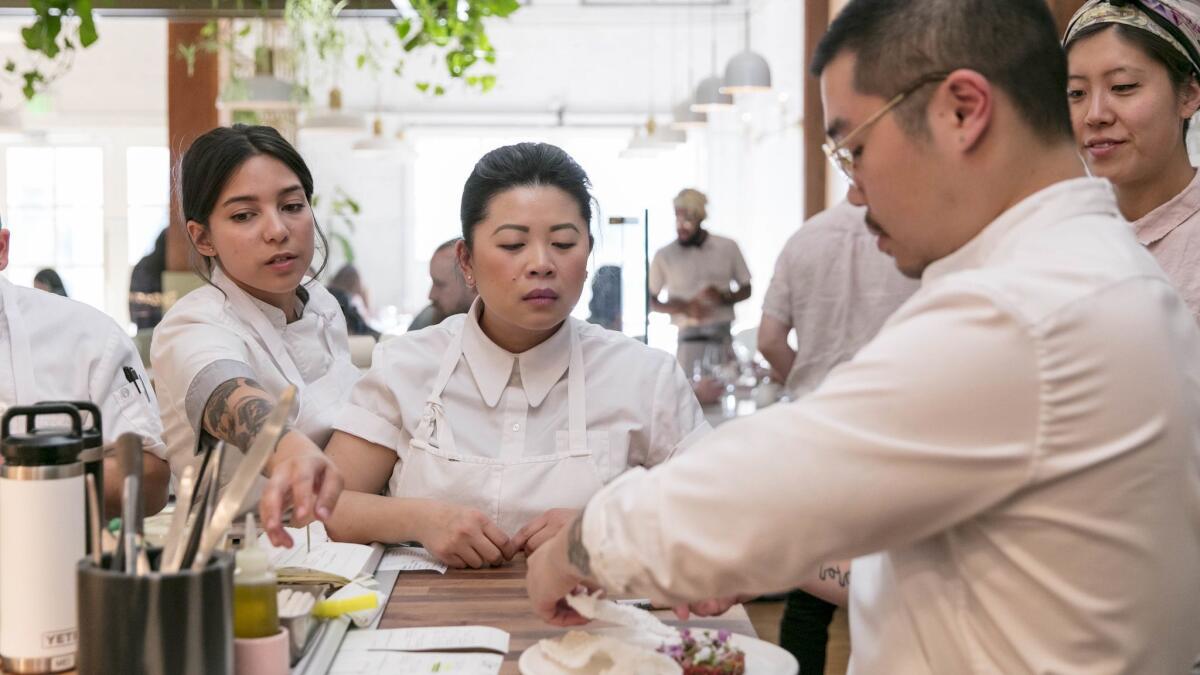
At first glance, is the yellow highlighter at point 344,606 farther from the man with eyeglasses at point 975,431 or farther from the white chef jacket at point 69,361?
the white chef jacket at point 69,361

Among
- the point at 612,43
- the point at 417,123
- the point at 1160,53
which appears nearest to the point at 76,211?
the point at 417,123

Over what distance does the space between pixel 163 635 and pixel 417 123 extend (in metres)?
12.4

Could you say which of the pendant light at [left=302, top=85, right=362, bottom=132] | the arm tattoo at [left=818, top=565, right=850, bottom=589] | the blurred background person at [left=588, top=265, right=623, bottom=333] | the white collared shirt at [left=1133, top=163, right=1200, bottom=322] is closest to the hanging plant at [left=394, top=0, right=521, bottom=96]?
the blurred background person at [left=588, top=265, right=623, bottom=333]

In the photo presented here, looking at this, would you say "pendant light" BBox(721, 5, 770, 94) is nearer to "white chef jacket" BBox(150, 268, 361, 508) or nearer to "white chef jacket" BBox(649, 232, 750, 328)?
"white chef jacket" BBox(649, 232, 750, 328)

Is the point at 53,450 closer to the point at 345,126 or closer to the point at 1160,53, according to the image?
the point at 1160,53

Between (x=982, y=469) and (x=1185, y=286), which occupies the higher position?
(x=1185, y=286)

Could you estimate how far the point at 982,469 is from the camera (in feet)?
3.46

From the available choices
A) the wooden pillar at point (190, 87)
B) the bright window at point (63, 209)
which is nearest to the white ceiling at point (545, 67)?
the bright window at point (63, 209)

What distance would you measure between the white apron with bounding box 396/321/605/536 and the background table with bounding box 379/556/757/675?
15 centimetres

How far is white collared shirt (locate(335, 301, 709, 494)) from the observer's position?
6.84 feet

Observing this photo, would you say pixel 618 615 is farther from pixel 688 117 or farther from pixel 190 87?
pixel 688 117

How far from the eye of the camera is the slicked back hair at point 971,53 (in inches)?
45.5

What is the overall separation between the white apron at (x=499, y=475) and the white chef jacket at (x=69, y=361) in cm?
48

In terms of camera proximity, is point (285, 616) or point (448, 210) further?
point (448, 210)
